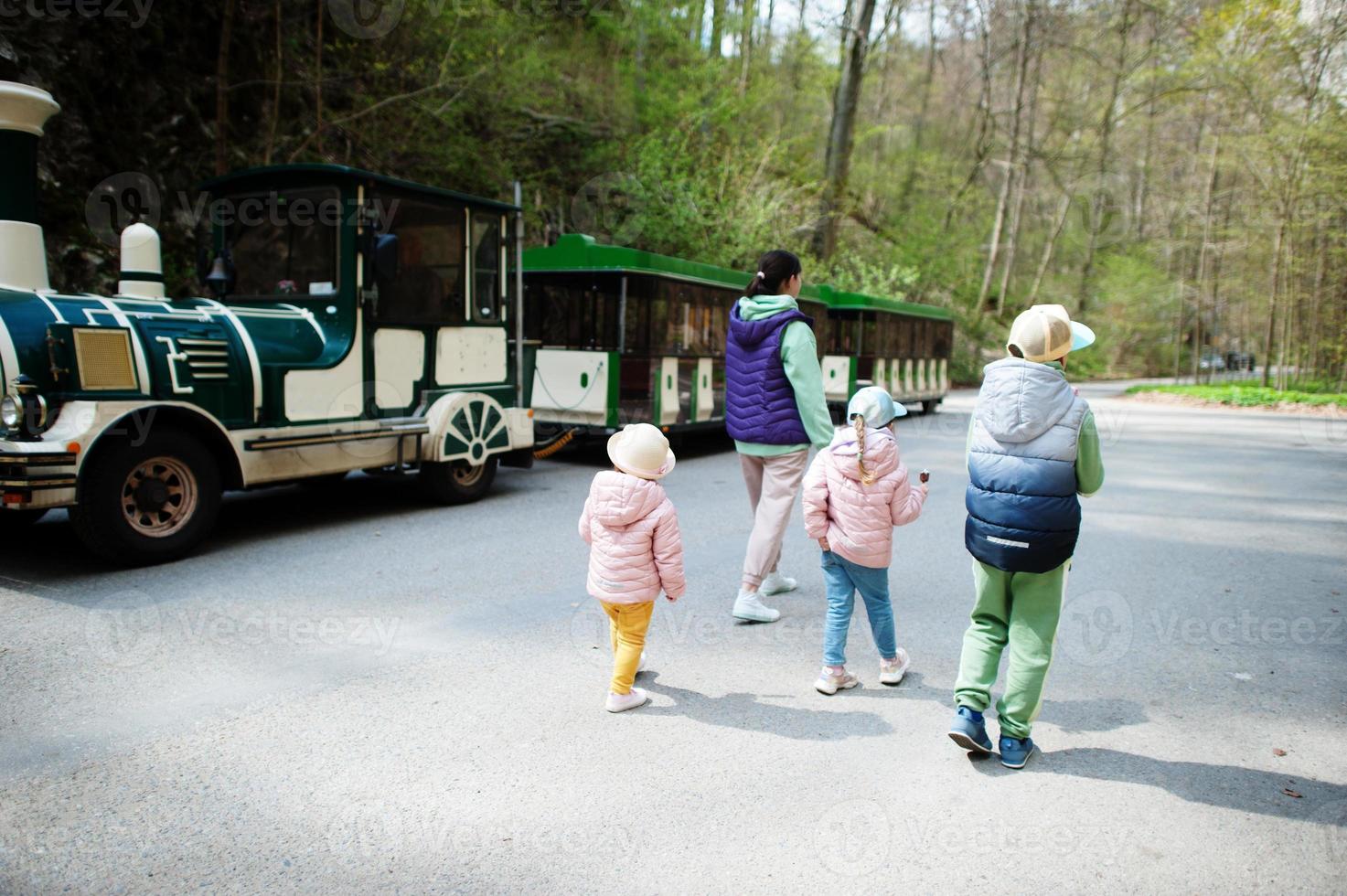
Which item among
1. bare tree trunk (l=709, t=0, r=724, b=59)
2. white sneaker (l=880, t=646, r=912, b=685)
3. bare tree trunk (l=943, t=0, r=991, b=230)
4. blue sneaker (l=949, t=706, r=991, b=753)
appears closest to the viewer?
blue sneaker (l=949, t=706, r=991, b=753)

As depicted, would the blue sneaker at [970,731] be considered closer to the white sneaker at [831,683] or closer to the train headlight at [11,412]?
the white sneaker at [831,683]

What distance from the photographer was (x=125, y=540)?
5.81 meters

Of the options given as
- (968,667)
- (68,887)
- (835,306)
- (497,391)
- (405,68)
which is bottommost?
(68,887)

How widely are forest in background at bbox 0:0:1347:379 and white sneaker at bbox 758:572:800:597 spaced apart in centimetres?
1074

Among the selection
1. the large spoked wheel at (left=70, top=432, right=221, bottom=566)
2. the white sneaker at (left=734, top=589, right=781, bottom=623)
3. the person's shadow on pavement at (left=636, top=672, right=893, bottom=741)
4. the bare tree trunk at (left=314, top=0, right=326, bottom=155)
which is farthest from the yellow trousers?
the bare tree trunk at (left=314, top=0, right=326, bottom=155)

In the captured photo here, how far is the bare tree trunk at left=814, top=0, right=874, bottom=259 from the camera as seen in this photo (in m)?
25.1

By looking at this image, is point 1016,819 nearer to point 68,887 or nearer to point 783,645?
point 783,645

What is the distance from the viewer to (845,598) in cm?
416

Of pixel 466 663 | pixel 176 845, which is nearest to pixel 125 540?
pixel 466 663

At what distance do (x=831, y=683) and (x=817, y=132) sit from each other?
108 feet

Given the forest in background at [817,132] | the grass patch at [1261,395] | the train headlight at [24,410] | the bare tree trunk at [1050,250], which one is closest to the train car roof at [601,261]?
the forest in background at [817,132]

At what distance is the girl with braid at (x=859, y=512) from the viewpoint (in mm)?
4055

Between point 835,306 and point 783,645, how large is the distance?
15.0 metres

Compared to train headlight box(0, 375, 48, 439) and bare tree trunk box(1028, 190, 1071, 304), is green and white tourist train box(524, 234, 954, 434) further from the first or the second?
bare tree trunk box(1028, 190, 1071, 304)
